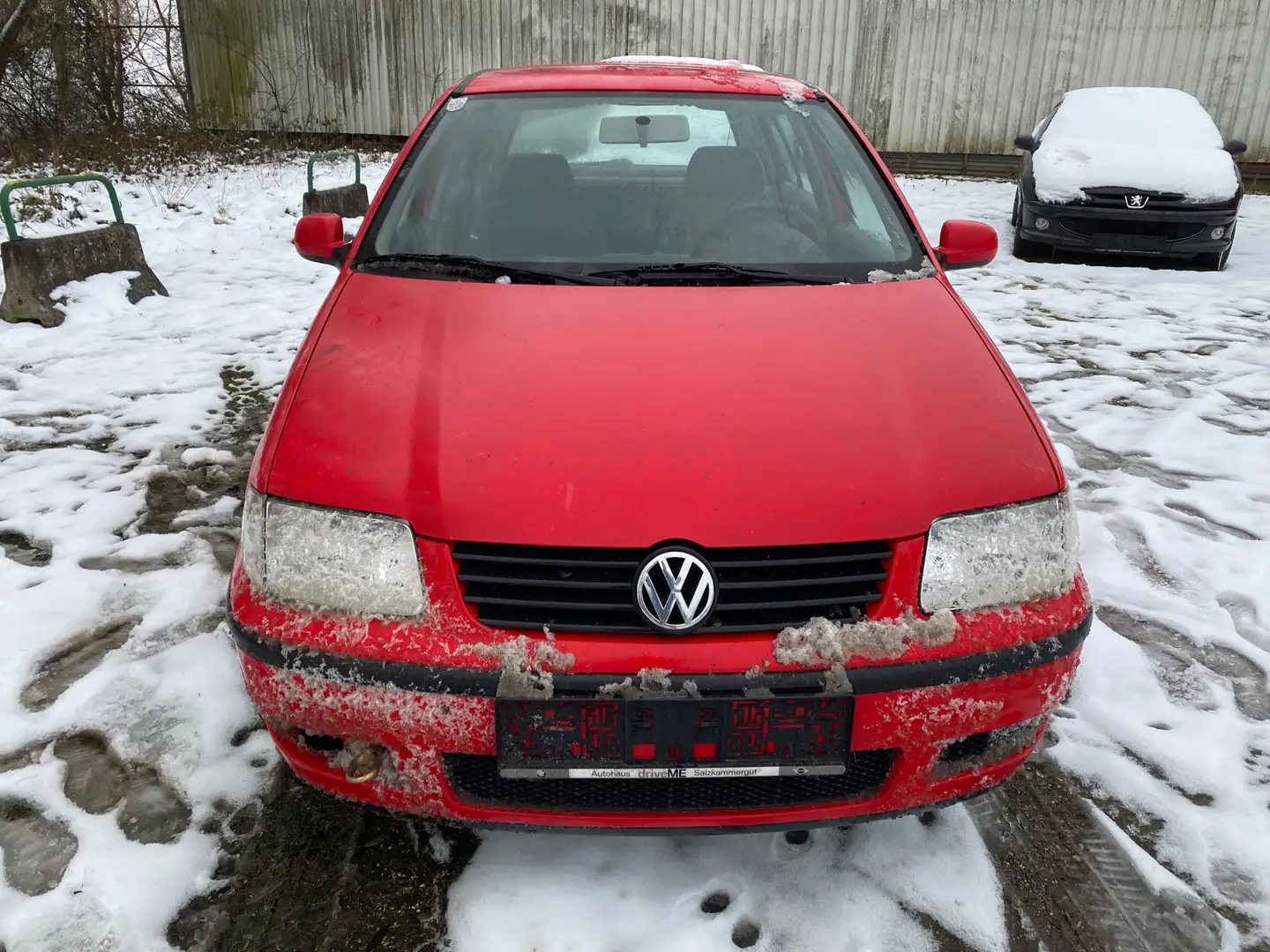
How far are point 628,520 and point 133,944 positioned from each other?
3.88 feet

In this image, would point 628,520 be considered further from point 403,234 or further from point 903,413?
point 403,234

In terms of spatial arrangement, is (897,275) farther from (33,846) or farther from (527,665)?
(33,846)

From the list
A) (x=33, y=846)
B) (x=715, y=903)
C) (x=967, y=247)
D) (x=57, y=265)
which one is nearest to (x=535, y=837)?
(x=715, y=903)

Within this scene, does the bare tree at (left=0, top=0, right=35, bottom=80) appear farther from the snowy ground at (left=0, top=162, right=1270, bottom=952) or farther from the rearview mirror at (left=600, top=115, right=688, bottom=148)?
the rearview mirror at (left=600, top=115, right=688, bottom=148)

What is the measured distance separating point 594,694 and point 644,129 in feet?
6.37

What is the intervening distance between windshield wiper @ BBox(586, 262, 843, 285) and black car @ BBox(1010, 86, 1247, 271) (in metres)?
6.19

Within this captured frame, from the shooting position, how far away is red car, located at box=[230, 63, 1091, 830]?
1492mm

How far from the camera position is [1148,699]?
2.35m

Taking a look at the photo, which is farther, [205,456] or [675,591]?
[205,456]

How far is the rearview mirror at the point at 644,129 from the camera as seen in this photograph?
276cm

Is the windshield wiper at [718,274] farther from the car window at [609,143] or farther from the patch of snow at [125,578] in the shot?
the patch of snow at [125,578]

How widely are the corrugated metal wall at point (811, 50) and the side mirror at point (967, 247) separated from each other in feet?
36.6

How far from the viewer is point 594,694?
57.6 inches

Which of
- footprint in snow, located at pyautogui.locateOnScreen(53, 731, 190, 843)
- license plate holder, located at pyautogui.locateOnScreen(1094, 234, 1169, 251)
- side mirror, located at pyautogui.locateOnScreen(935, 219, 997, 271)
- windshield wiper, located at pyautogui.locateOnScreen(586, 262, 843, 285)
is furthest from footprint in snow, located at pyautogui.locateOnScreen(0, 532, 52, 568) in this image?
license plate holder, located at pyautogui.locateOnScreen(1094, 234, 1169, 251)
